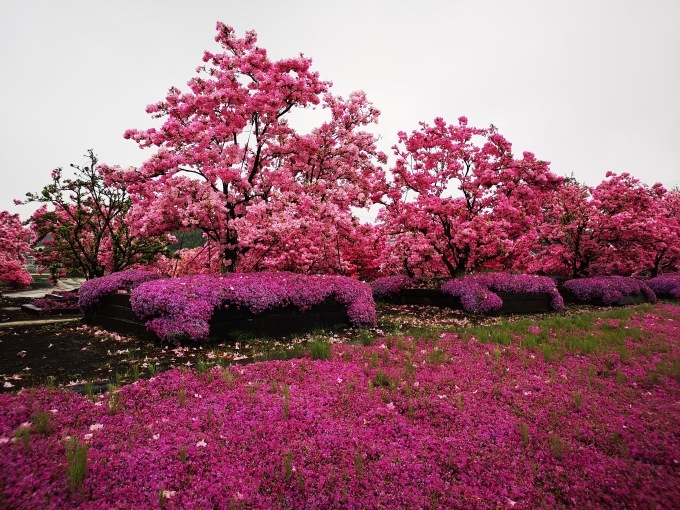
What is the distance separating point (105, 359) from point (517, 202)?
1571 centimetres

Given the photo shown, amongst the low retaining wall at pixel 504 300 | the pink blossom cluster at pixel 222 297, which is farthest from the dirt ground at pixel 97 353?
the low retaining wall at pixel 504 300

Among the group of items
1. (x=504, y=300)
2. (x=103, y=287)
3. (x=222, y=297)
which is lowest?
(x=504, y=300)

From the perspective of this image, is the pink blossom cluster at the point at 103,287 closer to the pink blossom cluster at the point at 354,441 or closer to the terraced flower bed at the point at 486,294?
the pink blossom cluster at the point at 354,441

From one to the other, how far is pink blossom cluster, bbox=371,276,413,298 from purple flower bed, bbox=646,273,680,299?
16.3m

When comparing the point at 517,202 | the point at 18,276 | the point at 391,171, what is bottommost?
the point at 18,276

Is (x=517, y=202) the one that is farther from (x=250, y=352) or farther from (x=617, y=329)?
(x=250, y=352)

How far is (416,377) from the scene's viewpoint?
5.94 m

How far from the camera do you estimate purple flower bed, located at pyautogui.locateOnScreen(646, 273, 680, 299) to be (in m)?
21.1

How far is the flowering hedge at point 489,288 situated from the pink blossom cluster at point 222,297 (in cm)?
541

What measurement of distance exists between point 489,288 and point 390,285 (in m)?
4.46

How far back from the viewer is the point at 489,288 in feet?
50.4

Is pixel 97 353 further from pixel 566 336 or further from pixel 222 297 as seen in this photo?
pixel 566 336

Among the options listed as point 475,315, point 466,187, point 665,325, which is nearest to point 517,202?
point 466,187

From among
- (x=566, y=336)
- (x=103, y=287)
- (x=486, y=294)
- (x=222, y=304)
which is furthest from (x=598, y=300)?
(x=103, y=287)
